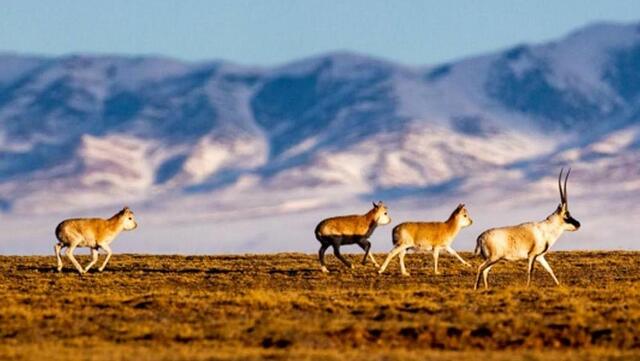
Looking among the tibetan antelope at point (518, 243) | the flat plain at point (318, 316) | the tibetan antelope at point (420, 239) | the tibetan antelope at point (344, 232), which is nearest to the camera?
the flat plain at point (318, 316)

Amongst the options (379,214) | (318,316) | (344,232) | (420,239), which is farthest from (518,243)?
(379,214)

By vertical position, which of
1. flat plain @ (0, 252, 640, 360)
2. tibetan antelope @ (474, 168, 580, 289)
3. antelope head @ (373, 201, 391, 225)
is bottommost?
flat plain @ (0, 252, 640, 360)

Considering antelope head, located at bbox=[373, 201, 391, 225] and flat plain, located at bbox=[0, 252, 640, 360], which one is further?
antelope head, located at bbox=[373, 201, 391, 225]

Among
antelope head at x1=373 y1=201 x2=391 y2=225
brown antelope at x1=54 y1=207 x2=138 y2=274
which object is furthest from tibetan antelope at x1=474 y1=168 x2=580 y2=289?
brown antelope at x1=54 y1=207 x2=138 y2=274

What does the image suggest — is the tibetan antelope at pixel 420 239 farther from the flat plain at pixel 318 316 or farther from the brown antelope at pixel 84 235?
the brown antelope at pixel 84 235

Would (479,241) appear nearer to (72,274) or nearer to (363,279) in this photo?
(363,279)

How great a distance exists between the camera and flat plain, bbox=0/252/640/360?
22.9 meters

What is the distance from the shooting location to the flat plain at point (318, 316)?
22891 mm

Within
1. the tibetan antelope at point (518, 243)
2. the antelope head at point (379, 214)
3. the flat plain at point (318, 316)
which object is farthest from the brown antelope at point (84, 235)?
the tibetan antelope at point (518, 243)

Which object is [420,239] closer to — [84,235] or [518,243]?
[518,243]

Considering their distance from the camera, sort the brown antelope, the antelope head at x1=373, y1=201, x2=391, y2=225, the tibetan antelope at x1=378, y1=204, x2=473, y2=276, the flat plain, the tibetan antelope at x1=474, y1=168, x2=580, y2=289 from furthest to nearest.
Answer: the antelope head at x1=373, y1=201, x2=391, y2=225 < the brown antelope < the tibetan antelope at x1=378, y1=204, x2=473, y2=276 < the tibetan antelope at x1=474, y1=168, x2=580, y2=289 < the flat plain

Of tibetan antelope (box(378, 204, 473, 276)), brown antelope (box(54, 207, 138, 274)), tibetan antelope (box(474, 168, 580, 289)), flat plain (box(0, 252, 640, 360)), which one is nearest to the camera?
flat plain (box(0, 252, 640, 360))

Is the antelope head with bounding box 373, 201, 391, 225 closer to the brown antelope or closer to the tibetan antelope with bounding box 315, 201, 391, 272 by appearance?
the tibetan antelope with bounding box 315, 201, 391, 272

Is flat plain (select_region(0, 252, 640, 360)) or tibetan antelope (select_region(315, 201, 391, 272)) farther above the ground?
tibetan antelope (select_region(315, 201, 391, 272))
